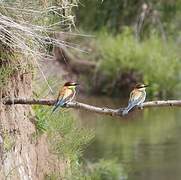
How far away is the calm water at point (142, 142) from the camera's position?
1173 centimetres

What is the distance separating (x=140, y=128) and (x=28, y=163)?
27.9ft

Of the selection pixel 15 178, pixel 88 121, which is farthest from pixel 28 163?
pixel 88 121

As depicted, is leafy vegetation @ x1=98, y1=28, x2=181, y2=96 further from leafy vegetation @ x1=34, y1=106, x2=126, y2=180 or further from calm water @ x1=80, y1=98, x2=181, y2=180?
leafy vegetation @ x1=34, y1=106, x2=126, y2=180

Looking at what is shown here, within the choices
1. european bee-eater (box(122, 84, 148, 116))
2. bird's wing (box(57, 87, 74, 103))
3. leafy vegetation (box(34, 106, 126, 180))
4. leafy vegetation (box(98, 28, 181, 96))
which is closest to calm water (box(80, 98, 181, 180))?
leafy vegetation (box(98, 28, 181, 96))

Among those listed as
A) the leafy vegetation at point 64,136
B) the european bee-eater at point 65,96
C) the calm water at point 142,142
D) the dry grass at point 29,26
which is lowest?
the calm water at point 142,142

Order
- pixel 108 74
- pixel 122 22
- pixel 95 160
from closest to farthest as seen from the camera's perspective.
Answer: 1. pixel 95 160
2. pixel 122 22
3. pixel 108 74

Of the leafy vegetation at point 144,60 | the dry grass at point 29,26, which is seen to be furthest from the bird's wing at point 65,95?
the leafy vegetation at point 144,60

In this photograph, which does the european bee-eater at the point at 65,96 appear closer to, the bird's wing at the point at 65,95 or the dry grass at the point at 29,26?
the bird's wing at the point at 65,95

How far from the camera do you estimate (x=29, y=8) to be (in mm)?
6840

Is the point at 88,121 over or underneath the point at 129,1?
underneath

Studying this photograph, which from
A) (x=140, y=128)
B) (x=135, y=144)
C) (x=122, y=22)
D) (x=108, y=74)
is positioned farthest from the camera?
(x=108, y=74)

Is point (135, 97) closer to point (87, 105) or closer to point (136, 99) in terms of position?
point (136, 99)

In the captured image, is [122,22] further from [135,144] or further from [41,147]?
[41,147]

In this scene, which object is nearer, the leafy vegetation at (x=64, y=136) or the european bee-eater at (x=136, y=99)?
the european bee-eater at (x=136, y=99)
